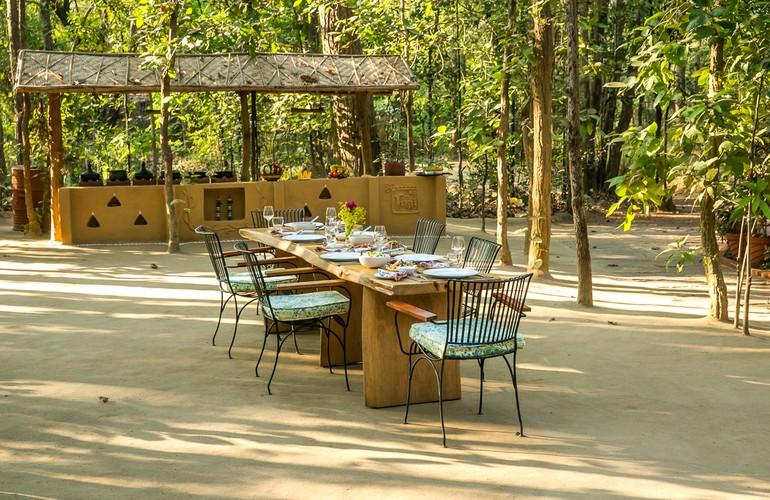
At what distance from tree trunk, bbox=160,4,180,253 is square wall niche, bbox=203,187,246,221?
992mm

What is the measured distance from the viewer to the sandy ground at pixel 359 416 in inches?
161

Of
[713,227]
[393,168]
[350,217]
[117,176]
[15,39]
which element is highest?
[15,39]

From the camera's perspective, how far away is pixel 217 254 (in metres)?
6.70

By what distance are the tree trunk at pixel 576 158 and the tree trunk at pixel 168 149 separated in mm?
5579

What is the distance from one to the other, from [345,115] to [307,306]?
9565mm

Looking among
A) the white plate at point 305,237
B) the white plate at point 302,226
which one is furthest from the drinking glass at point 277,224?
the white plate at point 305,237

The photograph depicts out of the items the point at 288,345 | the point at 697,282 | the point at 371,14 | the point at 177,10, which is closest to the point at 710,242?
the point at 697,282

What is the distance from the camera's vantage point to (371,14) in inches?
570

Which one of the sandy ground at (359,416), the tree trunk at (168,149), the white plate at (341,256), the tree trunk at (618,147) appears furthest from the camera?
the tree trunk at (618,147)

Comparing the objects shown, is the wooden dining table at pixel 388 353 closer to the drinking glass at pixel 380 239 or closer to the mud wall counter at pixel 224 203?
the drinking glass at pixel 380 239

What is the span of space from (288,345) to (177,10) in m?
6.23

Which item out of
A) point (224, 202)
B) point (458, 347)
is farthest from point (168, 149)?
point (458, 347)

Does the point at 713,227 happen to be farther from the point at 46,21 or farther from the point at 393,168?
the point at 46,21

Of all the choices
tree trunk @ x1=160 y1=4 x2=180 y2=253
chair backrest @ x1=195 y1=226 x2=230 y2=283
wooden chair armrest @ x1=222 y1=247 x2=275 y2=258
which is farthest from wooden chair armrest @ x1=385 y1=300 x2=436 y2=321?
tree trunk @ x1=160 y1=4 x2=180 y2=253
